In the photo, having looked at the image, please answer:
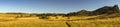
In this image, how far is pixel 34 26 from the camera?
46.7ft

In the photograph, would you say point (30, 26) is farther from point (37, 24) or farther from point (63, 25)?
point (63, 25)

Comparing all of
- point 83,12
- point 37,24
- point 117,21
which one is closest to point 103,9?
point 83,12

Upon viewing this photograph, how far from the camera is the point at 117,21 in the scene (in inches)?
587

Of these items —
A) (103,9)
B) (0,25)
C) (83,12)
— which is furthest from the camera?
(83,12)

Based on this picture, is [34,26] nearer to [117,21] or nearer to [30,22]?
[30,22]

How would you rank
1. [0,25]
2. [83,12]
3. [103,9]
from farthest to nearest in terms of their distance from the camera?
[83,12] → [103,9] → [0,25]

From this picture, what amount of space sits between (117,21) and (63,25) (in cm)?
329

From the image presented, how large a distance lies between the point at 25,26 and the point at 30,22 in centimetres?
58

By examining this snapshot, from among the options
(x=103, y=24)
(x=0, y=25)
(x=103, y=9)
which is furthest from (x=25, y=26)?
(x=103, y=9)

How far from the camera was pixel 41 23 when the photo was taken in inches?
573

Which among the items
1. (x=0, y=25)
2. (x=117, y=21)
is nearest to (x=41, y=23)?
(x=0, y=25)

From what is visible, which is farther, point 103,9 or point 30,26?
point 103,9

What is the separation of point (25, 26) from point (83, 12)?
69.3ft

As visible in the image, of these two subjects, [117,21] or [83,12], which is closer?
[117,21]
